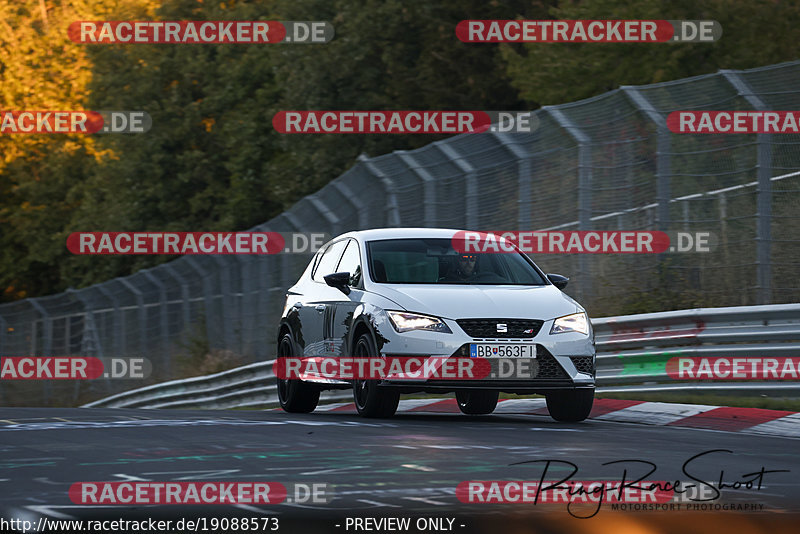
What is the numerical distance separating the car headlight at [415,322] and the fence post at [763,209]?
4328 millimetres

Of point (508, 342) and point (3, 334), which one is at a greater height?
point (508, 342)

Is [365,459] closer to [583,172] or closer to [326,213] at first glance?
[583,172]

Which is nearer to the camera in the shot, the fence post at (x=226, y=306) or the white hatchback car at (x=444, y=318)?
the white hatchback car at (x=444, y=318)

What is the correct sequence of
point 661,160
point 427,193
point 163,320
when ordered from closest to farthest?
point 661,160, point 427,193, point 163,320

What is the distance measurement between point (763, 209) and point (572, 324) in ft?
12.0

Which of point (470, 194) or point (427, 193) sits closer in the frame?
point (470, 194)

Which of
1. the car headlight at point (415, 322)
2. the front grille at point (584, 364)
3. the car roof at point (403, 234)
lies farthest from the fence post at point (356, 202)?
the front grille at point (584, 364)

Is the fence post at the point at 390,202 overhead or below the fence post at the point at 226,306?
overhead

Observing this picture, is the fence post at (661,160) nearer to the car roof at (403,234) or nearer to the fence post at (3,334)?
the car roof at (403,234)

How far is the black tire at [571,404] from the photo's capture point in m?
13.3

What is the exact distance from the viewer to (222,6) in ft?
193

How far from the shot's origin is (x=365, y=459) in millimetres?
9594

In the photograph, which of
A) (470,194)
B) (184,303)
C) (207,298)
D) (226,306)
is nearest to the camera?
(470,194)

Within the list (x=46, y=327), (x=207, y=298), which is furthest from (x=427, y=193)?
(x=46, y=327)
